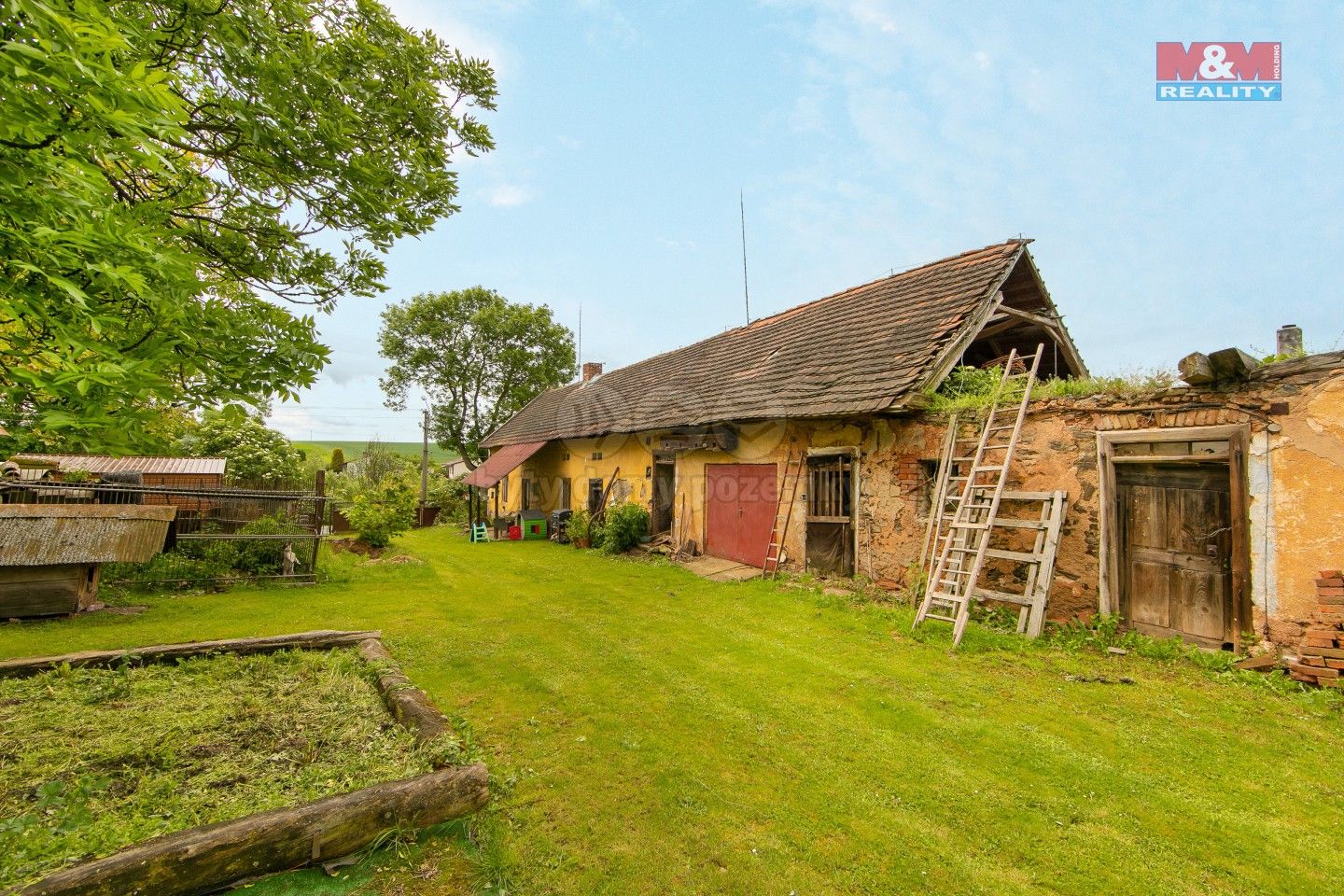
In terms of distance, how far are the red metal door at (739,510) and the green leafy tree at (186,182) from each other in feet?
24.2

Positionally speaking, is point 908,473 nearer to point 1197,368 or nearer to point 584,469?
point 1197,368

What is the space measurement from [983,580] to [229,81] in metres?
8.97

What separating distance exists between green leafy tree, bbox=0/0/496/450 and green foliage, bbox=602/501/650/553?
919cm

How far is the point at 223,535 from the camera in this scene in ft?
31.1

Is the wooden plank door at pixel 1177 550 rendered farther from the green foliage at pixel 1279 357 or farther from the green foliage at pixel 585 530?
the green foliage at pixel 585 530

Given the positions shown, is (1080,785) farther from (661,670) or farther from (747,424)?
(747,424)

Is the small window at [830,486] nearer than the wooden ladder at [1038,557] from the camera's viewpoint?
No

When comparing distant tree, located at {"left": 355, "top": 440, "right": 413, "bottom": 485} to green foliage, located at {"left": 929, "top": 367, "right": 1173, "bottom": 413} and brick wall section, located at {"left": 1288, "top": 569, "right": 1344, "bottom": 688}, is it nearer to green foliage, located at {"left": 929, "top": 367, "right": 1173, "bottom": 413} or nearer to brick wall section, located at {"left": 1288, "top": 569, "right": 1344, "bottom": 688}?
green foliage, located at {"left": 929, "top": 367, "right": 1173, "bottom": 413}

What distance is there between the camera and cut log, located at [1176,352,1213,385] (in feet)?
17.4

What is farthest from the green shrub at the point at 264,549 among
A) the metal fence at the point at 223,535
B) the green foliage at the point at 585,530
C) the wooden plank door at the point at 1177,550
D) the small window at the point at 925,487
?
the wooden plank door at the point at 1177,550

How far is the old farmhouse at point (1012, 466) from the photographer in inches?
197

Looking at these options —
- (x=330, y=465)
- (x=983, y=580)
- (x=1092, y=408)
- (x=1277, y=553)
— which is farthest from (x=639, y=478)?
(x=330, y=465)

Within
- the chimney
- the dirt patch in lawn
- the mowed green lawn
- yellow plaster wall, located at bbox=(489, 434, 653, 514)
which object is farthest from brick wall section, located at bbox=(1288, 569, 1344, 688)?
the dirt patch in lawn

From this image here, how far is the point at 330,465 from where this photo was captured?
2972 cm
